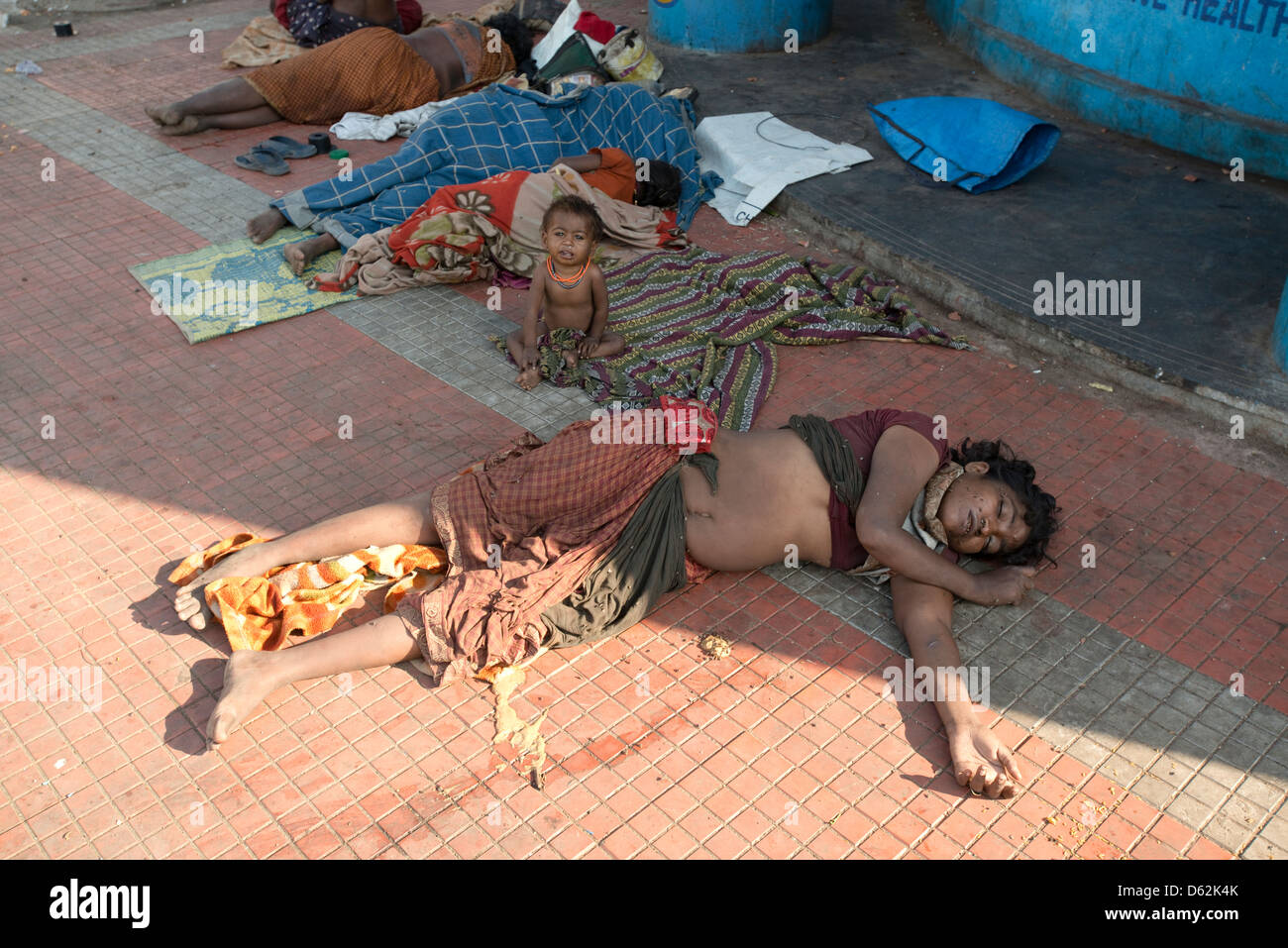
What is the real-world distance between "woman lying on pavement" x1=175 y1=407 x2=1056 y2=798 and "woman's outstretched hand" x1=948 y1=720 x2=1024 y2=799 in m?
0.26

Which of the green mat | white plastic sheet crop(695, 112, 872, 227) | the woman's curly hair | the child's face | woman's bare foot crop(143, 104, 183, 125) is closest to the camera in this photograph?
the woman's curly hair

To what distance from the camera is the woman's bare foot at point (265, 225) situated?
605 centimetres

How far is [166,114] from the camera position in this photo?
24.3ft

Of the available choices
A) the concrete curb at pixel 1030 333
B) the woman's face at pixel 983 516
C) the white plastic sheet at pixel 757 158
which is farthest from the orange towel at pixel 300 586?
the white plastic sheet at pixel 757 158

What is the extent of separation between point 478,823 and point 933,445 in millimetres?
1854

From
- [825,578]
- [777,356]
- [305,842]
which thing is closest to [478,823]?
[305,842]

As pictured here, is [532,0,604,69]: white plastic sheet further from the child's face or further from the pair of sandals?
the child's face

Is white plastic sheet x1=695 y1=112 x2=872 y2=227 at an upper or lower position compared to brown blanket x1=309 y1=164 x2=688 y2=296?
upper

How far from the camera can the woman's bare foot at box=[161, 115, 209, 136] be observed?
24.4 ft

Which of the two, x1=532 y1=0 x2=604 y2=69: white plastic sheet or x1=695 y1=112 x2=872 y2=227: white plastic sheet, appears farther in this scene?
x1=532 y1=0 x2=604 y2=69: white plastic sheet

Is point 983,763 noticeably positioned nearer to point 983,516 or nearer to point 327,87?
point 983,516

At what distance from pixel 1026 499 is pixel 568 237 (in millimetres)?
2348

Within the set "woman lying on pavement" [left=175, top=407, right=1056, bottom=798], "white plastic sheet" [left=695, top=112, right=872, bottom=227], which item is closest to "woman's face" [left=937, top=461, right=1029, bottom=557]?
"woman lying on pavement" [left=175, top=407, right=1056, bottom=798]

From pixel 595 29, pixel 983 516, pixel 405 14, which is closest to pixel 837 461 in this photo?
pixel 983 516
